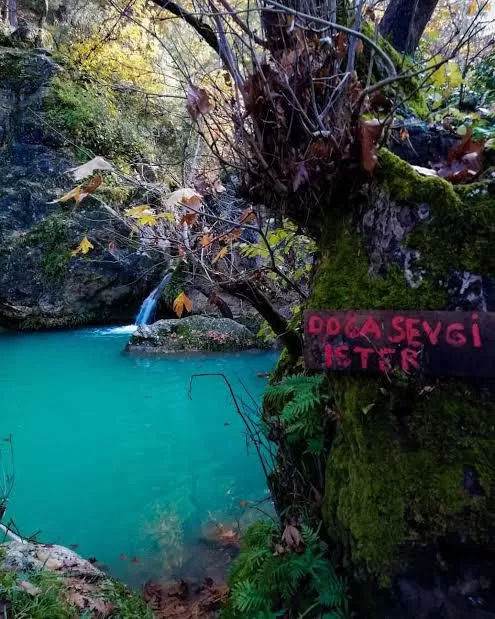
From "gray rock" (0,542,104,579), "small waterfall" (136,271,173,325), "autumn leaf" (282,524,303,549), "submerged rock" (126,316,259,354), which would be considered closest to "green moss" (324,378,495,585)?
"autumn leaf" (282,524,303,549)

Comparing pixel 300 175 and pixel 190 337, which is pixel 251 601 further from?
pixel 190 337

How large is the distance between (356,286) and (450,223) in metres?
0.43

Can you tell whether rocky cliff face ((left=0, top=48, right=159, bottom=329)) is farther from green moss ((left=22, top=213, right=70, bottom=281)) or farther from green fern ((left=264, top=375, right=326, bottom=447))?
green fern ((left=264, top=375, right=326, bottom=447))

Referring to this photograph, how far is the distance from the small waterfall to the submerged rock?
74.6 inches

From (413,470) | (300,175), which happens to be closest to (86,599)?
(413,470)

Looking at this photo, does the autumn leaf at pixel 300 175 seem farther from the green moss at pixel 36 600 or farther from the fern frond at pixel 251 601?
the green moss at pixel 36 600

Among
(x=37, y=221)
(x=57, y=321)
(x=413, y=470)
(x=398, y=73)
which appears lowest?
(x=57, y=321)

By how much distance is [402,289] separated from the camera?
1.76 m

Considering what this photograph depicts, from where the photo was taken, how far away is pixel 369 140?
1.73 m

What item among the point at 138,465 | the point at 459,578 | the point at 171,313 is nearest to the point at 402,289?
the point at 459,578

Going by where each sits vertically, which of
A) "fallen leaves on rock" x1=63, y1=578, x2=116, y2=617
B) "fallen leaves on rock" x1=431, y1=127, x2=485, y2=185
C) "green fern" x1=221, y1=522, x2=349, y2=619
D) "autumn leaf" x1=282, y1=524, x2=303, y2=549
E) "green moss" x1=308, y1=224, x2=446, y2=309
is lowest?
"fallen leaves on rock" x1=63, y1=578, x2=116, y2=617

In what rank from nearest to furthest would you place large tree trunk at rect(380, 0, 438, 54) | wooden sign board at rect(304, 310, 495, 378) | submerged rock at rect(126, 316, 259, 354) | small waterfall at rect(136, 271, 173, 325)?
wooden sign board at rect(304, 310, 495, 378) < large tree trunk at rect(380, 0, 438, 54) < submerged rock at rect(126, 316, 259, 354) < small waterfall at rect(136, 271, 173, 325)

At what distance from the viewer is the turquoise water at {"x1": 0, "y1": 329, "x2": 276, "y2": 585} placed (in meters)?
3.83

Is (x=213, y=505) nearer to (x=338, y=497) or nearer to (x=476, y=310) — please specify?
(x=338, y=497)
